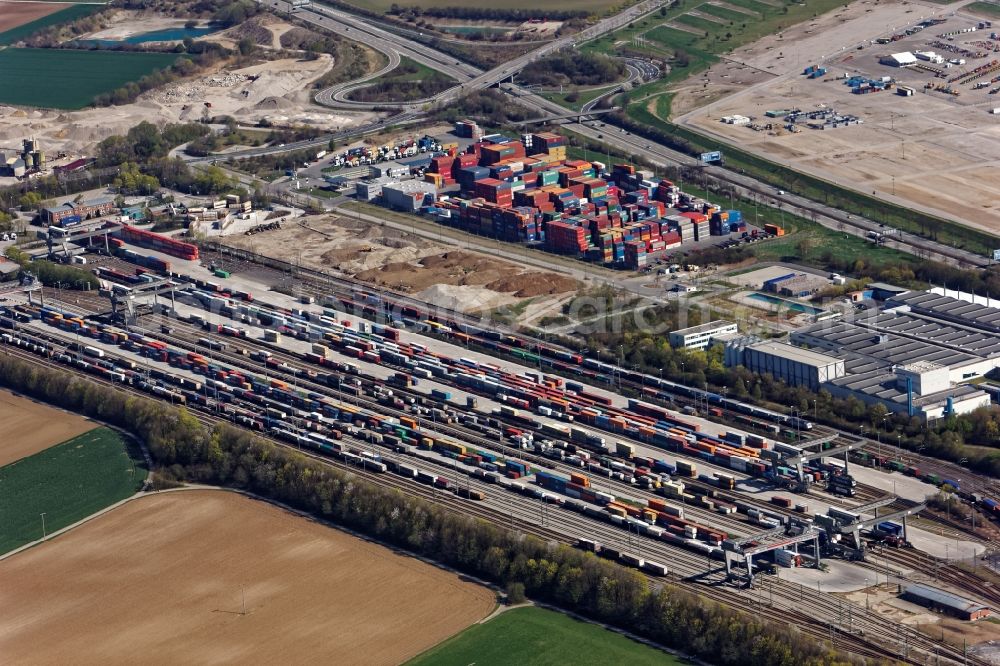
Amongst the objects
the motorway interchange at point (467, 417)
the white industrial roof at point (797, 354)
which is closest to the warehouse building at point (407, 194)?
the motorway interchange at point (467, 417)

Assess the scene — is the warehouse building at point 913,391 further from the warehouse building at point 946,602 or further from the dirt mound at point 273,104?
the dirt mound at point 273,104

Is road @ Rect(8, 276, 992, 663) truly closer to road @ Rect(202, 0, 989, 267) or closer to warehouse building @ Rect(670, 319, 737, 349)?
warehouse building @ Rect(670, 319, 737, 349)

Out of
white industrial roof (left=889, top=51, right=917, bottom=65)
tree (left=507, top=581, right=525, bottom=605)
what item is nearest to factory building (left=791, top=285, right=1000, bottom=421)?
tree (left=507, top=581, right=525, bottom=605)

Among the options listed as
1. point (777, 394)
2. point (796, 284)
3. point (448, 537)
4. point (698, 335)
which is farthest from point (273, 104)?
point (448, 537)

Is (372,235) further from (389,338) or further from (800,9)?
(800,9)

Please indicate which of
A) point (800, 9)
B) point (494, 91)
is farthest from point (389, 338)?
point (800, 9)
